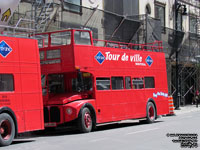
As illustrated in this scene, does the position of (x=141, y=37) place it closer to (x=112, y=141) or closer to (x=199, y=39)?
(x=199, y=39)

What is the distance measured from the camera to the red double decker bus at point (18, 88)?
13.0m

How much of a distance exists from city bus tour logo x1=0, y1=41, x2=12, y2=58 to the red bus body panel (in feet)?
0.22

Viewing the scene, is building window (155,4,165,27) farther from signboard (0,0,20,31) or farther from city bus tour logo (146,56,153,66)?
signboard (0,0,20,31)

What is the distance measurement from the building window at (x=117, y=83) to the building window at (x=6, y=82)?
6274 millimetres

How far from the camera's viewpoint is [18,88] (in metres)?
13.6

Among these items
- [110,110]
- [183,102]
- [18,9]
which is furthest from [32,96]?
[183,102]

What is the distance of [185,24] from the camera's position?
4019 centimetres

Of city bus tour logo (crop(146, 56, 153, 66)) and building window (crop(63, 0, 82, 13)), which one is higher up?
building window (crop(63, 0, 82, 13))

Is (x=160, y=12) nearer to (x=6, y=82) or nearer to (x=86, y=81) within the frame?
(x=86, y=81)

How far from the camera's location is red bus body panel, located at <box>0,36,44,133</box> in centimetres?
1323

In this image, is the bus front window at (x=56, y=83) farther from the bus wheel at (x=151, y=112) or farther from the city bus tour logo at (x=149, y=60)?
the city bus tour logo at (x=149, y=60)

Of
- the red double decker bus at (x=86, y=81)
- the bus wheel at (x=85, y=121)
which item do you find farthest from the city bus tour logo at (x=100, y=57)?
the bus wheel at (x=85, y=121)

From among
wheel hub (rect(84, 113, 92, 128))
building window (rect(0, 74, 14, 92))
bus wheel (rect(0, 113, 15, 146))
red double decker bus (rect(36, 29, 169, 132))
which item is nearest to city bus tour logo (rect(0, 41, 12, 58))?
building window (rect(0, 74, 14, 92))

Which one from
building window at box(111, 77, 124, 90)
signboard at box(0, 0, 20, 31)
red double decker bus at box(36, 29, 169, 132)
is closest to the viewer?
red double decker bus at box(36, 29, 169, 132)
